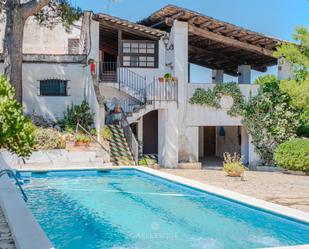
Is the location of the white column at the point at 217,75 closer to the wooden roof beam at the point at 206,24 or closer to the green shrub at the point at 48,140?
the wooden roof beam at the point at 206,24

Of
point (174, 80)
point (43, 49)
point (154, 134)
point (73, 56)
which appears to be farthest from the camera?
point (43, 49)

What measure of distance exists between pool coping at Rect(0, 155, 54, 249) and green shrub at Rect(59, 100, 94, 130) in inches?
470

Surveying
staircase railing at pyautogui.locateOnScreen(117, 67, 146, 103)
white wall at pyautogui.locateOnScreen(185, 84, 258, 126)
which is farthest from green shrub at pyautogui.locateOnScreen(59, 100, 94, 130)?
white wall at pyautogui.locateOnScreen(185, 84, 258, 126)

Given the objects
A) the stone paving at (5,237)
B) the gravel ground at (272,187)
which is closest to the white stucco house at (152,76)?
the gravel ground at (272,187)

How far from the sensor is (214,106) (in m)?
20.7

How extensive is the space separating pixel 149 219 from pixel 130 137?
1001 centimetres

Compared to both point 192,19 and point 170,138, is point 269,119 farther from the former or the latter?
point 192,19

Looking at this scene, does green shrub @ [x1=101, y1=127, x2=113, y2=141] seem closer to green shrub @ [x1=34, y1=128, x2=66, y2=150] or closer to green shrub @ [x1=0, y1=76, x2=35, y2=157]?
green shrub @ [x1=34, y1=128, x2=66, y2=150]

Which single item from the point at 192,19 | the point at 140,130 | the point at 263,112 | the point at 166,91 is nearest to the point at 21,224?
the point at 166,91

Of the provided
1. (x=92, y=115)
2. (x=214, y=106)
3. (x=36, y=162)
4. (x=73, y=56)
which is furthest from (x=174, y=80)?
(x=36, y=162)

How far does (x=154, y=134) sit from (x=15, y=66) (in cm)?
921

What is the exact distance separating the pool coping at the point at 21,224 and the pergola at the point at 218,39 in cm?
1364

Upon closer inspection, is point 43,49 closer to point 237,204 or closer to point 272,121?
point 272,121

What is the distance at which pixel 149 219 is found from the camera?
9352 mm
